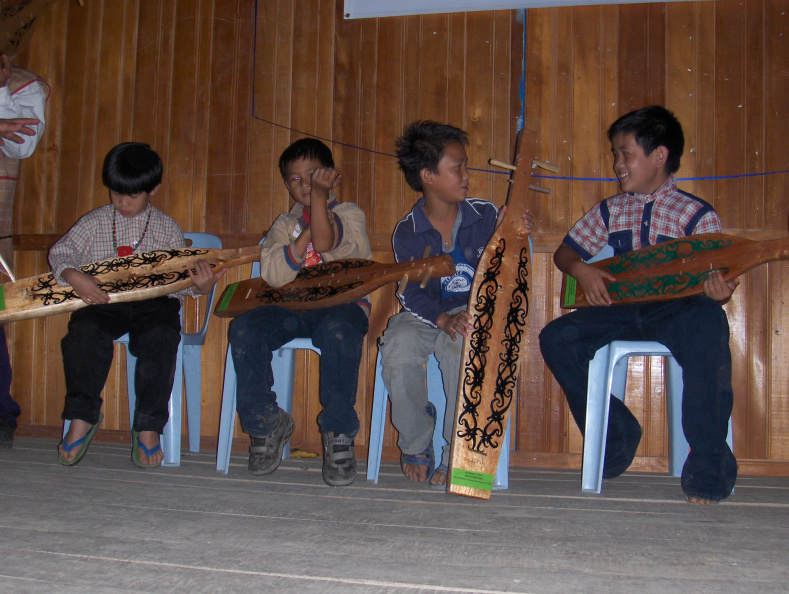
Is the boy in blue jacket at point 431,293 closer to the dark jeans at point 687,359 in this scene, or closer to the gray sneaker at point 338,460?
the gray sneaker at point 338,460

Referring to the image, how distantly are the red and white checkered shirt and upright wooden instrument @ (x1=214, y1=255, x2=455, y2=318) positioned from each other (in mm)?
472

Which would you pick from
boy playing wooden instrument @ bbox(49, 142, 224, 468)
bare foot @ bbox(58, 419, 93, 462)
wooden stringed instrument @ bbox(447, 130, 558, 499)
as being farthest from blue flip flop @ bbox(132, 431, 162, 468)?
wooden stringed instrument @ bbox(447, 130, 558, 499)

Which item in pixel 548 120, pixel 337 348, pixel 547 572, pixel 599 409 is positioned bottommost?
pixel 547 572

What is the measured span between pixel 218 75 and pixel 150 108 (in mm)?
319

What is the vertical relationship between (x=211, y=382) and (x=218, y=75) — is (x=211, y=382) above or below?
below

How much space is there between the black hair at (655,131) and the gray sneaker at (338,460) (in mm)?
1181

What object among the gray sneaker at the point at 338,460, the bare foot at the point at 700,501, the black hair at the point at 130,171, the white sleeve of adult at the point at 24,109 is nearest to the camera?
the bare foot at the point at 700,501

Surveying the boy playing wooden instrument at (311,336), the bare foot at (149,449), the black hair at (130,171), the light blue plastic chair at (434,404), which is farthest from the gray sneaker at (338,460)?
the black hair at (130,171)

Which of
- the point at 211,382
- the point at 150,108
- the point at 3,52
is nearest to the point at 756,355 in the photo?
the point at 211,382

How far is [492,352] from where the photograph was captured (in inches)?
66.7

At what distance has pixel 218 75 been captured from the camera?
2.63 meters

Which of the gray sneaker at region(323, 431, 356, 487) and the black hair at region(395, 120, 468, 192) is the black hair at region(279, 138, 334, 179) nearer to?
the black hair at region(395, 120, 468, 192)

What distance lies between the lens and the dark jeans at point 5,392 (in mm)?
2301

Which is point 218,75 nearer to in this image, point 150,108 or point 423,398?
point 150,108
